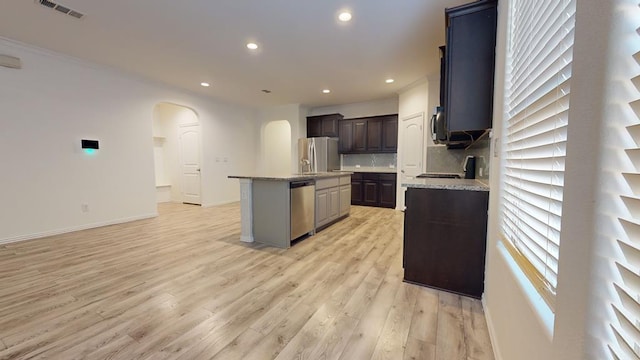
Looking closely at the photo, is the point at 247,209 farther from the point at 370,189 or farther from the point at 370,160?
the point at 370,160

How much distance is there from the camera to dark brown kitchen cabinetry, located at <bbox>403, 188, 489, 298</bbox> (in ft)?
6.43

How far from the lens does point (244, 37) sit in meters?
3.11

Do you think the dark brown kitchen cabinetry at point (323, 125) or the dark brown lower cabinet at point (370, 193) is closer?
the dark brown lower cabinet at point (370, 193)

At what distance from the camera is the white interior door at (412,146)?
Answer: 16.4 ft

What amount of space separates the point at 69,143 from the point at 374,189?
18.7ft

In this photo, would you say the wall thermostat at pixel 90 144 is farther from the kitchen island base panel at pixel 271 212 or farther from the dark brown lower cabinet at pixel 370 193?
the dark brown lower cabinet at pixel 370 193

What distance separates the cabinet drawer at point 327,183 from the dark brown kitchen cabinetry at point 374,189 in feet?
5.90

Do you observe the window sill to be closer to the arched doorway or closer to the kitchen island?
the kitchen island

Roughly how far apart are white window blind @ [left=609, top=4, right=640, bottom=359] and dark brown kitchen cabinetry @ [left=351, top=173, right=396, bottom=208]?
5426 mm

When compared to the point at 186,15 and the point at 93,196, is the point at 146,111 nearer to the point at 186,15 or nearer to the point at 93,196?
the point at 93,196

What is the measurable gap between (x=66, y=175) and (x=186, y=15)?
3196mm

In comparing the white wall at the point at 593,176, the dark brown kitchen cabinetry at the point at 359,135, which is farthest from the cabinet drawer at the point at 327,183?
the white wall at the point at 593,176

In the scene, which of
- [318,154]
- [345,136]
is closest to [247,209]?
[318,154]

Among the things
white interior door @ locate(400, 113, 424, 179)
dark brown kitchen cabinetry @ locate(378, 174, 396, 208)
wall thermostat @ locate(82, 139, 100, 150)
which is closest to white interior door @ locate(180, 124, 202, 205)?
wall thermostat @ locate(82, 139, 100, 150)
